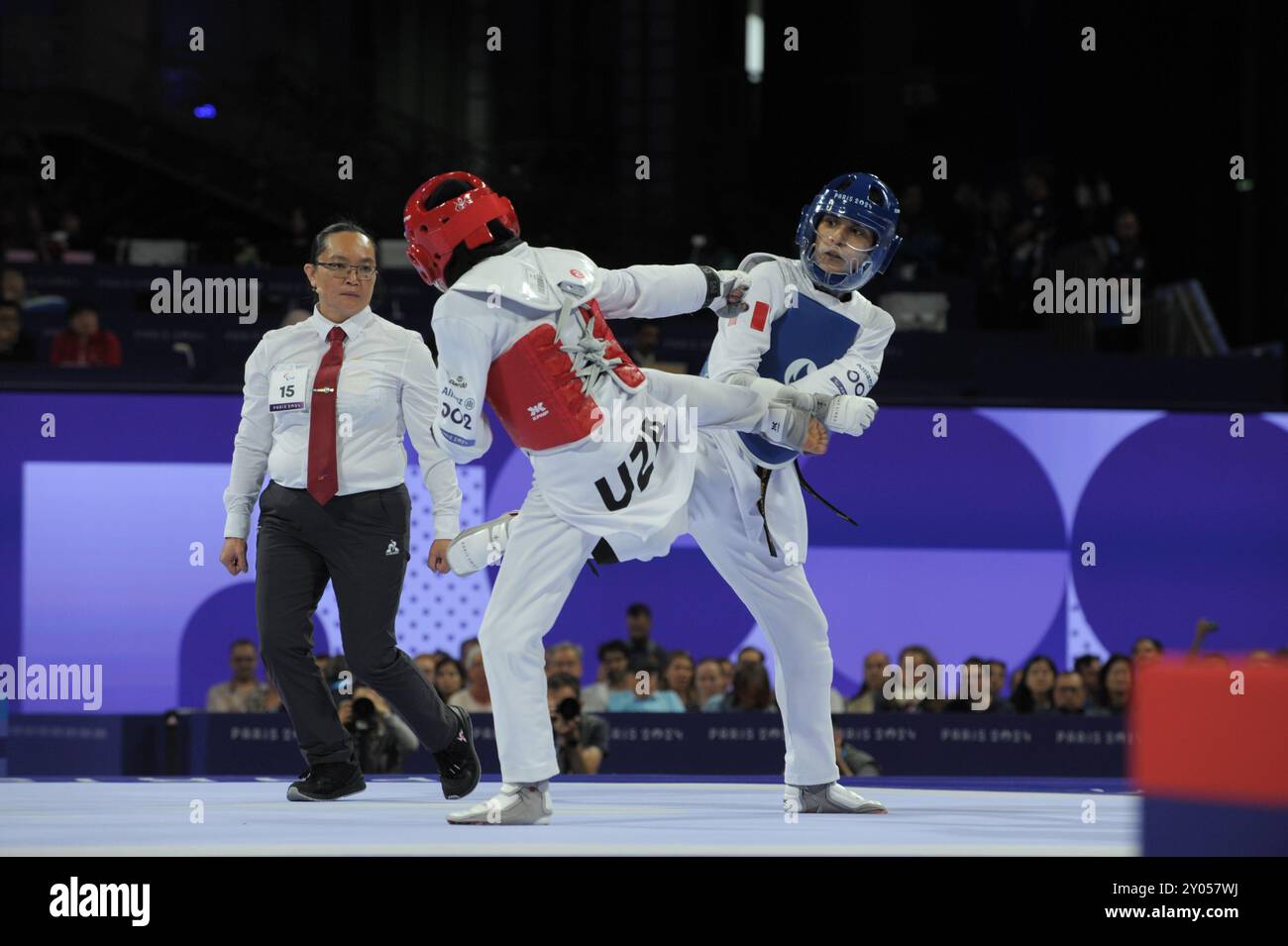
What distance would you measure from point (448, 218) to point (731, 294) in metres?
0.86

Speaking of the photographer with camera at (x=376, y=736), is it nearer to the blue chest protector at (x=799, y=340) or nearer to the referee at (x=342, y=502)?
the referee at (x=342, y=502)

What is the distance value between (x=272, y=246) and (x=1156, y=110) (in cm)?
765

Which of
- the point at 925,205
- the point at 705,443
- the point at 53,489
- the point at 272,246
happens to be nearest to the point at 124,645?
the point at 53,489

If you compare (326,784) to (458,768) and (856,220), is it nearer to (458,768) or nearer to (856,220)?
(458,768)

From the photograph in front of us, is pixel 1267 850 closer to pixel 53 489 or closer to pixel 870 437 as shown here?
pixel 870 437

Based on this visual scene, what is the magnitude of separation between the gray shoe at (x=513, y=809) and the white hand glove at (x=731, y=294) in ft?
4.76

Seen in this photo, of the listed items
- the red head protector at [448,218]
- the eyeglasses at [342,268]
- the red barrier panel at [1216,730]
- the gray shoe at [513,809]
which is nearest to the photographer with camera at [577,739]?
the eyeglasses at [342,268]

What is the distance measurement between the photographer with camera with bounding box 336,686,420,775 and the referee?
302cm

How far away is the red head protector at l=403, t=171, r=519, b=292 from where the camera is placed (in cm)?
468

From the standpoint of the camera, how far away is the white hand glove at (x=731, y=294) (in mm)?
4922

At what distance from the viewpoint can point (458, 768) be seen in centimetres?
559

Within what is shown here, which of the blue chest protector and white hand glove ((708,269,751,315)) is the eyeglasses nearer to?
white hand glove ((708,269,751,315))

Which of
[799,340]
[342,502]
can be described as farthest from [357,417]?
[799,340]

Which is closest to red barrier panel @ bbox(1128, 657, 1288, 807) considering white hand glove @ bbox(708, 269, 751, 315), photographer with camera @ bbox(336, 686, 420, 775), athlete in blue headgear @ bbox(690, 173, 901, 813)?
athlete in blue headgear @ bbox(690, 173, 901, 813)
